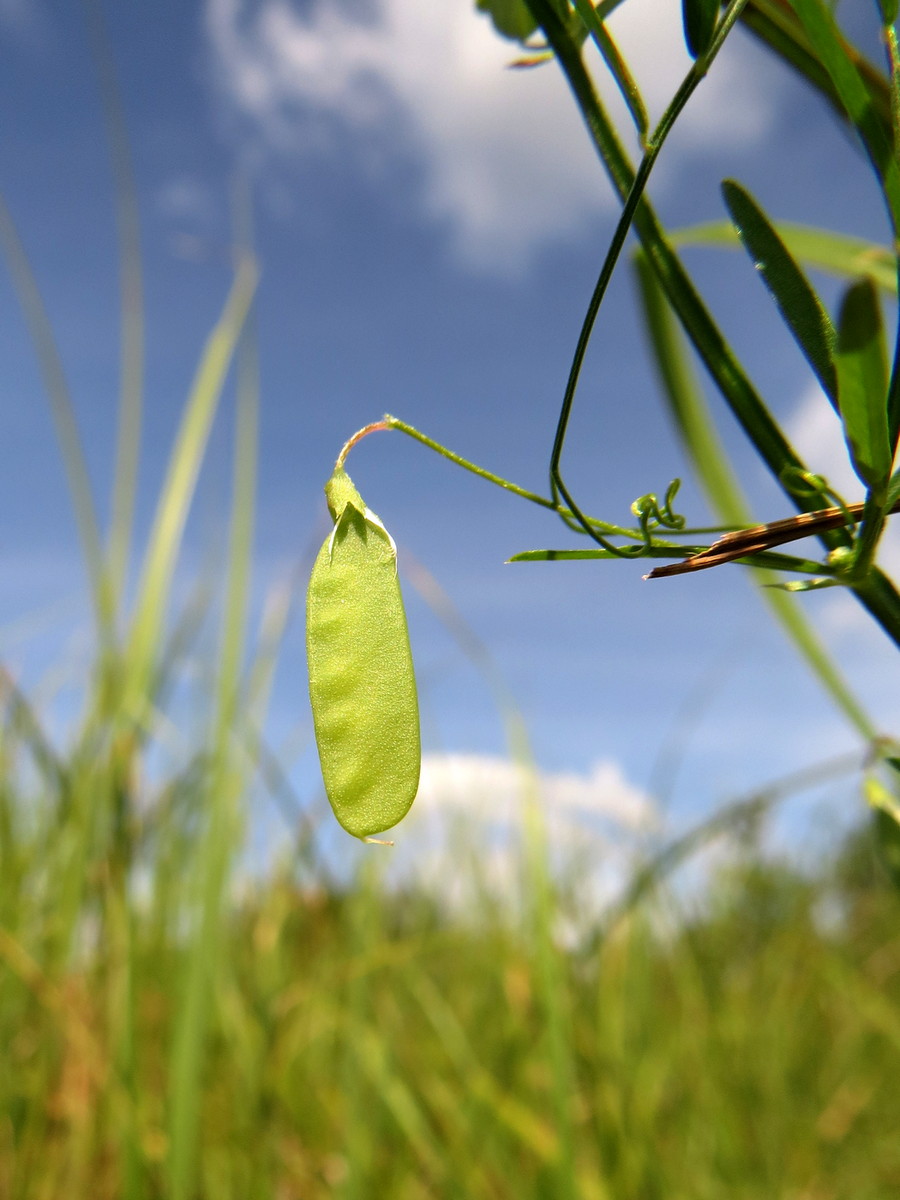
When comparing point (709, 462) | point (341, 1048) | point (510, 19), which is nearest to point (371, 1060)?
point (341, 1048)

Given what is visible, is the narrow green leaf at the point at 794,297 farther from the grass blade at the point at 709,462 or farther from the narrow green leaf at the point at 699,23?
the grass blade at the point at 709,462

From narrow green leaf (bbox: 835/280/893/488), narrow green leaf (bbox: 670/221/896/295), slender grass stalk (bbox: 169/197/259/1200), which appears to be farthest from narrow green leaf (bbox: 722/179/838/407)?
slender grass stalk (bbox: 169/197/259/1200)

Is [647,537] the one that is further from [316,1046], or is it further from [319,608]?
[316,1046]

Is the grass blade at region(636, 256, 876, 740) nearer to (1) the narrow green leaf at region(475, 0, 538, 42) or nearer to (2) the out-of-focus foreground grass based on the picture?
(1) the narrow green leaf at region(475, 0, 538, 42)

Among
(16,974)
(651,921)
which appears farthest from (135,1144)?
(651,921)

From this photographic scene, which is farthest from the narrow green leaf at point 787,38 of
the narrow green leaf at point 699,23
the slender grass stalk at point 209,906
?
the slender grass stalk at point 209,906

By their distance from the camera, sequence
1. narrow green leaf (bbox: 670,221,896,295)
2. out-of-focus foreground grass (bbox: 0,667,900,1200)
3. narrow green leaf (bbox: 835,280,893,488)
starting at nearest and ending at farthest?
narrow green leaf (bbox: 835,280,893,488) < narrow green leaf (bbox: 670,221,896,295) < out-of-focus foreground grass (bbox: 0,667,900,1200)
